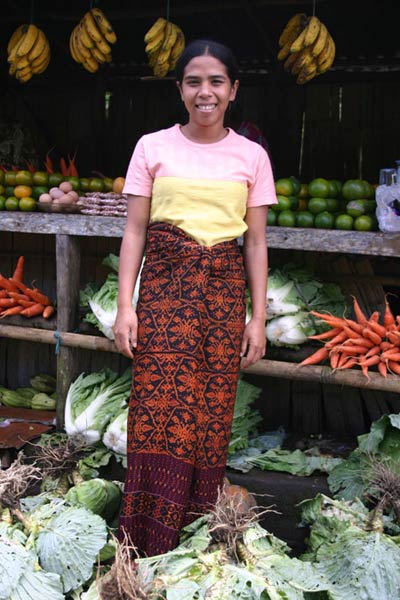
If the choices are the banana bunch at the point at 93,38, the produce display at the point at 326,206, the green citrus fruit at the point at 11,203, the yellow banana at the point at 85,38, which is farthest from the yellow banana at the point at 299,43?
the green citrus fruit at the point at 11,203

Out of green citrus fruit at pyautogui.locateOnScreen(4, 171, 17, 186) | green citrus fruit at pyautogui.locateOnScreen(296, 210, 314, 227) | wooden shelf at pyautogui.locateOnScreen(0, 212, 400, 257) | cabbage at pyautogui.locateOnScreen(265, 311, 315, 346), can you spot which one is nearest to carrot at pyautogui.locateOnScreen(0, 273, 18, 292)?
wooden shelf at pyautogui.locateOnScreen(0, 212, 400, 257)

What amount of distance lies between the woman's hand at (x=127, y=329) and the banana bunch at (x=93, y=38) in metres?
2.81

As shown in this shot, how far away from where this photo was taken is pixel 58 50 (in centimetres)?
661

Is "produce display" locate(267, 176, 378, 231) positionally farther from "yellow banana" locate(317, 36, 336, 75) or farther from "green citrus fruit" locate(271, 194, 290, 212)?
"yellow banana" locate(317, 36, 336, 75)

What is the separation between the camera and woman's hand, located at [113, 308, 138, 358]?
3037mm

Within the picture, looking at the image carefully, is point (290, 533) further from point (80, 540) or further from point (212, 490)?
point (80, 540)

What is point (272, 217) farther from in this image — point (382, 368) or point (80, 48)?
point (80, 48)

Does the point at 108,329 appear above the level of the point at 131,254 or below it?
below

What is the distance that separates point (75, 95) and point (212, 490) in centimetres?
477

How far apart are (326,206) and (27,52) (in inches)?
98.7

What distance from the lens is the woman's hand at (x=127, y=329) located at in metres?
3.04

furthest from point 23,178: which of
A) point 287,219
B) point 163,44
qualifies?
point 287,219

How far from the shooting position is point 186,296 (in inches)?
119

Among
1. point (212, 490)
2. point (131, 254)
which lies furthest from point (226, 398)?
point (131, 254)
